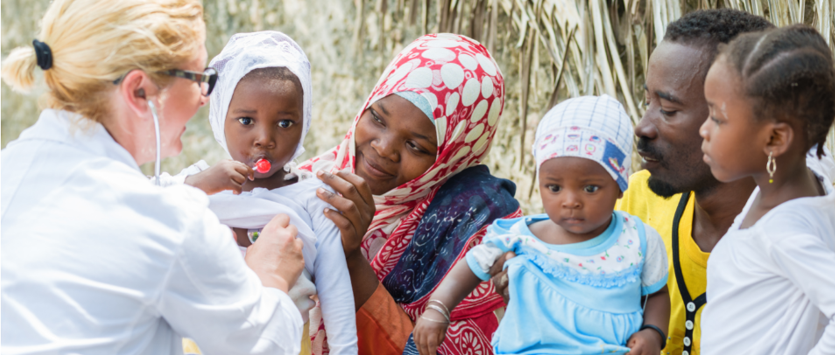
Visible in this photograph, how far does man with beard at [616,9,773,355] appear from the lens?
76.7 inches

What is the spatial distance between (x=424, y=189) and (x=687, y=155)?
95cm

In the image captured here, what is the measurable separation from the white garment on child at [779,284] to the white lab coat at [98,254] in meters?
1.11

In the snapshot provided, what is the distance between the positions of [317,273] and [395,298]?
447mm

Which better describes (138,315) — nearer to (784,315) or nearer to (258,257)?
(258,257)

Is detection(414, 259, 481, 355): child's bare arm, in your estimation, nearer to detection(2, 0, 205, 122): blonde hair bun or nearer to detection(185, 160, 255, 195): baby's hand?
detection(185, 160, 255, 195): baby's hand

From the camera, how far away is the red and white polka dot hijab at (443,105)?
93.0 inches

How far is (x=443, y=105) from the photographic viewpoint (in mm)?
2342

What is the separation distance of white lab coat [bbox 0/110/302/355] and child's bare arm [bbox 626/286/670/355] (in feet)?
3.23

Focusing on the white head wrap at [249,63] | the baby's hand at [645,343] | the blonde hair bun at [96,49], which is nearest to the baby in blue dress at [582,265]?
the baby's hand at [645,343]

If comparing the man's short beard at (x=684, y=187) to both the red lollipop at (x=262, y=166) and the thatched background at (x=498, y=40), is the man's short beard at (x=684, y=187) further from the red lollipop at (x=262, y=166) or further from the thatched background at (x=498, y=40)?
the red lollipop at (x=262, y=166)

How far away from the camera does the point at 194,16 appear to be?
5.04ft

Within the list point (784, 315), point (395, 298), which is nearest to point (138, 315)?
point (395, 298)

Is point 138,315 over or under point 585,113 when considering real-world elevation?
under

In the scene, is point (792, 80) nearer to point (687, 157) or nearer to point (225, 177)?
point (687, 157)
